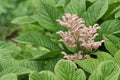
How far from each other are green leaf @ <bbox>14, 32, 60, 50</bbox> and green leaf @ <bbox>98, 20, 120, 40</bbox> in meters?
0.24

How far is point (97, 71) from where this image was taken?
1.48 meters

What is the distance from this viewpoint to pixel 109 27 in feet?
6.41

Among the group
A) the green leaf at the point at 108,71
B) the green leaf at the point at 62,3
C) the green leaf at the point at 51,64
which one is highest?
the green leaf at the point at 62,3

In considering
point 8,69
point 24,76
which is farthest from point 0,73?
point 24,76

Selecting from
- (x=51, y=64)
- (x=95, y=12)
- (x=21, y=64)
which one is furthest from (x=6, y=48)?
(x=95, y=12)

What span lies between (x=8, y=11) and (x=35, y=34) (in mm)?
6372

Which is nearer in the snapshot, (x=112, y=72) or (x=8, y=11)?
(x=112, y=72)

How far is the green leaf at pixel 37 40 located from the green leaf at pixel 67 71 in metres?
0.49

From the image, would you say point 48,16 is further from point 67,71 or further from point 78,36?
point 67,71

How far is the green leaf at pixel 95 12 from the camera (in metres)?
2.00

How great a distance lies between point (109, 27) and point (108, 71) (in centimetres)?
52

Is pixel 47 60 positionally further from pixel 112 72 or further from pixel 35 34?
pixel 112 72

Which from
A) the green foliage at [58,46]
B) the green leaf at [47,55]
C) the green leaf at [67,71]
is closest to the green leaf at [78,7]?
the green foliage at [58,46]

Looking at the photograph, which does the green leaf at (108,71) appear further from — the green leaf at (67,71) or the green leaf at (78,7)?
the green leaf at (78,7)
